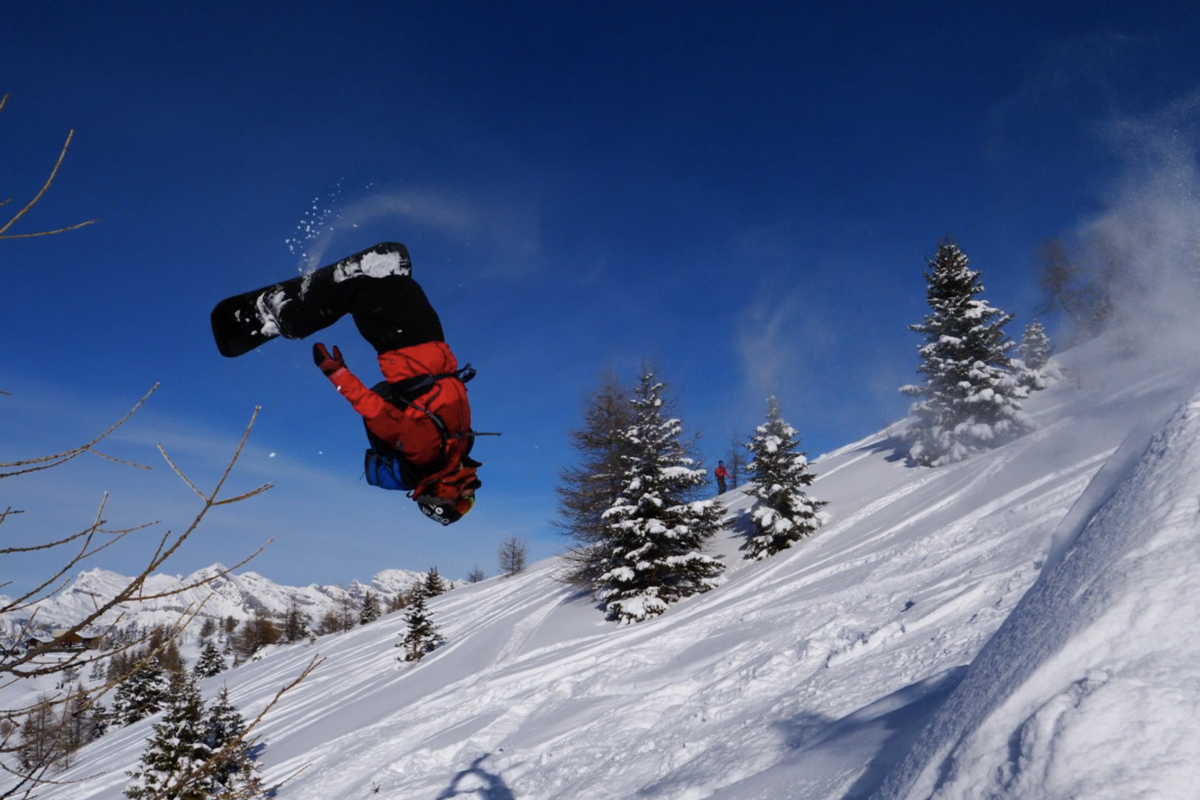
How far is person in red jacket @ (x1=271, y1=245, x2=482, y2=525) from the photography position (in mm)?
2898

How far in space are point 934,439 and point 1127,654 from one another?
21.1 metres

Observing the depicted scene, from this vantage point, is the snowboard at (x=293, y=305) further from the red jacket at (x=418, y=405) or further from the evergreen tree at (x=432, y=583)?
the evergreen tree at (x=432, y=583)

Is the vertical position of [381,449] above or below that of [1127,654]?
above

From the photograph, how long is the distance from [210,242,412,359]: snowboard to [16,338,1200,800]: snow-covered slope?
2.01 meters

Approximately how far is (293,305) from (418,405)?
0.76 m

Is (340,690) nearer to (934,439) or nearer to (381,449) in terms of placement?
(381,449)

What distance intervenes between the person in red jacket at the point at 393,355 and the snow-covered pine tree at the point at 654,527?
1286cm

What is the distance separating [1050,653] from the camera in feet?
5.26

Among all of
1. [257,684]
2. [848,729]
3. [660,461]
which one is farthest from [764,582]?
[257,684]

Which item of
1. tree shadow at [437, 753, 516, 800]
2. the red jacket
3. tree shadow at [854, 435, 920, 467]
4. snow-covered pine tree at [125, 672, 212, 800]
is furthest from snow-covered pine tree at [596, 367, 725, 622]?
the red jacket

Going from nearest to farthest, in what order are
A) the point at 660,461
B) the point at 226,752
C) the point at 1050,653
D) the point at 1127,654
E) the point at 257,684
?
the point at 1127,654 → the point at 1050,653 → the point at 226,752 → the point at 660,461 → the point at 257,684

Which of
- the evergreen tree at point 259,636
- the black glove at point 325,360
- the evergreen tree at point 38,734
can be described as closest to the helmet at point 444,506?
the black glove at point 325,360

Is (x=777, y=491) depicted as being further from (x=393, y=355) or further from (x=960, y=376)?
(x=393, y=355)

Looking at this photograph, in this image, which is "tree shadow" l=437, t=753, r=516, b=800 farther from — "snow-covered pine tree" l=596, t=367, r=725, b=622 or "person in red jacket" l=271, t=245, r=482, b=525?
"snow-covered pine tree" l=596, t=367, r=725, b=622
